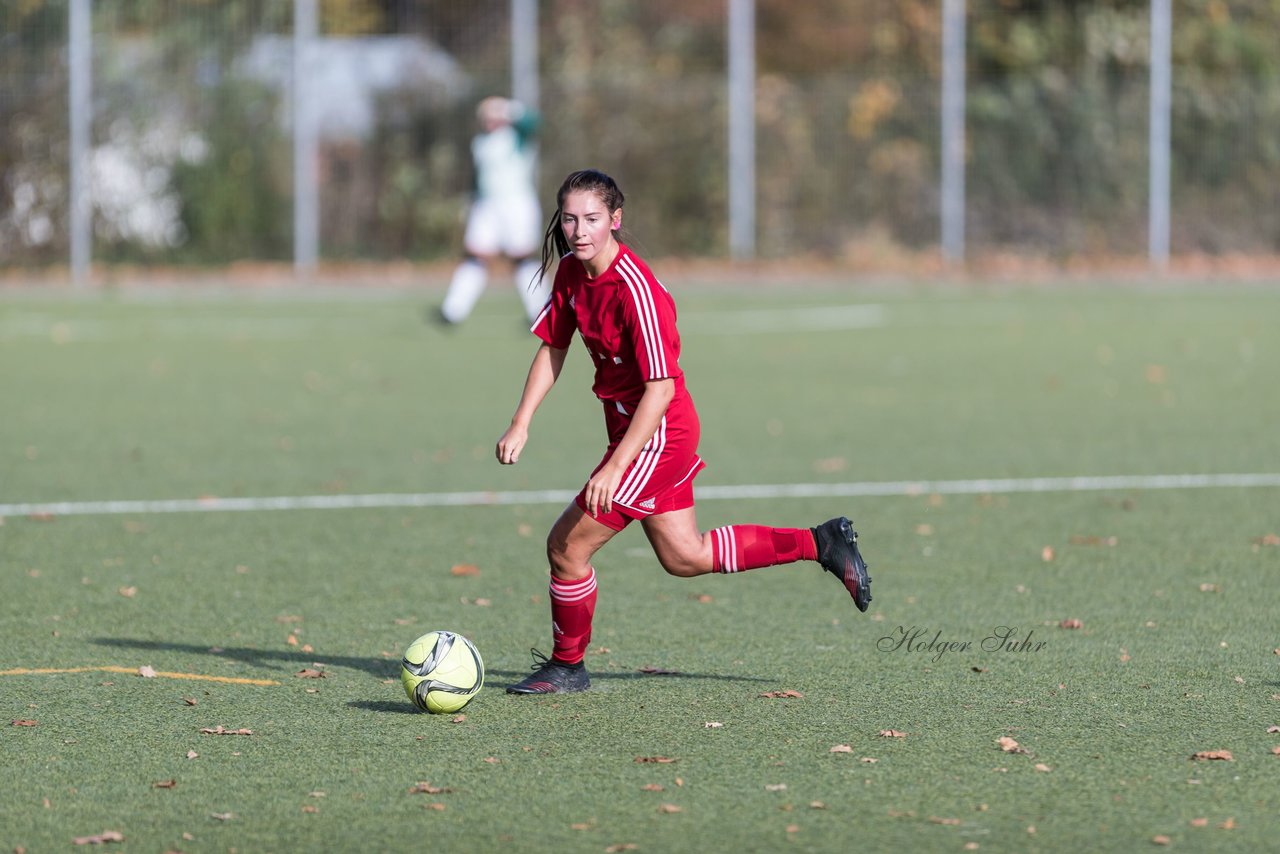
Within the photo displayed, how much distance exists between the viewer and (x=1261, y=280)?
27.8m

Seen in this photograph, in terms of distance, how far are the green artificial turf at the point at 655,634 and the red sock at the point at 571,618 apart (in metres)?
0.15

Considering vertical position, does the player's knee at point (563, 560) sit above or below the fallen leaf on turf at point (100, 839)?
above

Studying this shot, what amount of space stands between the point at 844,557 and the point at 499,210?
14.1m

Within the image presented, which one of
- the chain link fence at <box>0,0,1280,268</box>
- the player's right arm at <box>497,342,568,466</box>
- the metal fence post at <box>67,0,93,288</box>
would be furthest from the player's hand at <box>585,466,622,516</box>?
the chain link fence at <box>0,0,1280,268</box>

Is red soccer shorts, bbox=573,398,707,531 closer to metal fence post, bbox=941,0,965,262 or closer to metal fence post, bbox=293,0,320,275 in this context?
metal fence post, bbox=293,0,320,275

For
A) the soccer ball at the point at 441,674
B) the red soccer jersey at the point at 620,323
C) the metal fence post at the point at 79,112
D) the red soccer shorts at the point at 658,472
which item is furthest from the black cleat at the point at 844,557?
the metal fence post at the point at 79,112

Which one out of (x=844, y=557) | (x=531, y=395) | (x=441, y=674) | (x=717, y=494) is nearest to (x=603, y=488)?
(x=531, y=395)

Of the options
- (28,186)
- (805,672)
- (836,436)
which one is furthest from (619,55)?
(805,672)

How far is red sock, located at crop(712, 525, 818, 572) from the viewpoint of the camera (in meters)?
6.12

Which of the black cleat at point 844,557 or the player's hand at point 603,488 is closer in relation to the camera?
the player's hand at point 603,488

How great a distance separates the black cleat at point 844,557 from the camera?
241 inches

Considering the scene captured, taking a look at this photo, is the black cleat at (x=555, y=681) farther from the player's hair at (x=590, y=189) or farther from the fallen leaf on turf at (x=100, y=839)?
the fallen leaf on turf at (x=100, y=839)

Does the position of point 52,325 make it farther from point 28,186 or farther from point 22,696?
point 22,696

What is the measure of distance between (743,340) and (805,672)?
1292 centimetres
